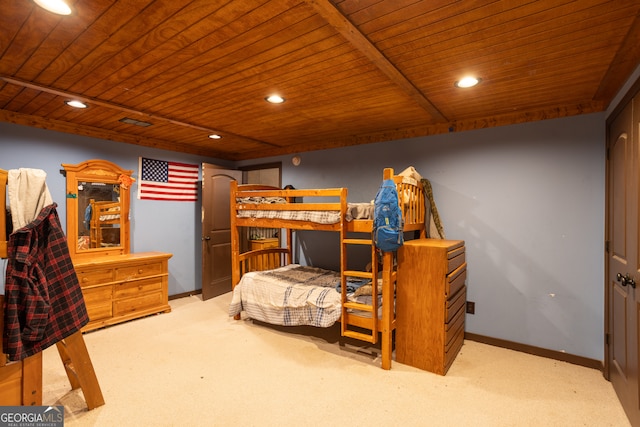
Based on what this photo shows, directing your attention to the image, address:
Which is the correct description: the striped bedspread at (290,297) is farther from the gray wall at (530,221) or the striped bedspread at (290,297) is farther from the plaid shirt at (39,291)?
the plaid shirt at (39,291)

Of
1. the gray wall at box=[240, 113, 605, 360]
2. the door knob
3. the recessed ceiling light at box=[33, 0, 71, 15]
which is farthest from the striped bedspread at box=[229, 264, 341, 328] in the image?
the recessed ceiling light at box=[33, 0, 71, 15]

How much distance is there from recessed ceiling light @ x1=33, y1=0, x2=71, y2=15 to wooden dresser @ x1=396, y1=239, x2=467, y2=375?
8.58 ft

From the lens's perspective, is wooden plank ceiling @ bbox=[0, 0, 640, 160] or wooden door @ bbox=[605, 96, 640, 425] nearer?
wooden plank ceiling @ bbox=[0, 0, 640, 160]

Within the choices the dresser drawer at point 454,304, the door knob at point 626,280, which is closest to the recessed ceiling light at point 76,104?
the dresser drawer at point 454,304

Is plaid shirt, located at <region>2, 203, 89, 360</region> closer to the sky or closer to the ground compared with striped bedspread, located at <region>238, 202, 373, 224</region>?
closer to the ground

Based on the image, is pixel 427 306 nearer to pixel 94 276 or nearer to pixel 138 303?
pixel 138 303

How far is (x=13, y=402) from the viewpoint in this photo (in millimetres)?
1621

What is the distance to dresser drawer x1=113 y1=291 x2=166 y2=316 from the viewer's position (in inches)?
137

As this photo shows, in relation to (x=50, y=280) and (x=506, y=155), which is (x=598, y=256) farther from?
(x=50, y=280)

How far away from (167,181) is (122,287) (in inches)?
64.3

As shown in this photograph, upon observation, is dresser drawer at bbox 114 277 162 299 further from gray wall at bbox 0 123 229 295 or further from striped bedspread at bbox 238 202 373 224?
striped bedspread at bbox 238 202 373 224

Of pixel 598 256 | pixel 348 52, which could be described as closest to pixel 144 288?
pixel 348 52

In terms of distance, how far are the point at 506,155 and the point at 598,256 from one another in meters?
1.17

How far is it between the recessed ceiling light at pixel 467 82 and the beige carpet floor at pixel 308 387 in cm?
229
